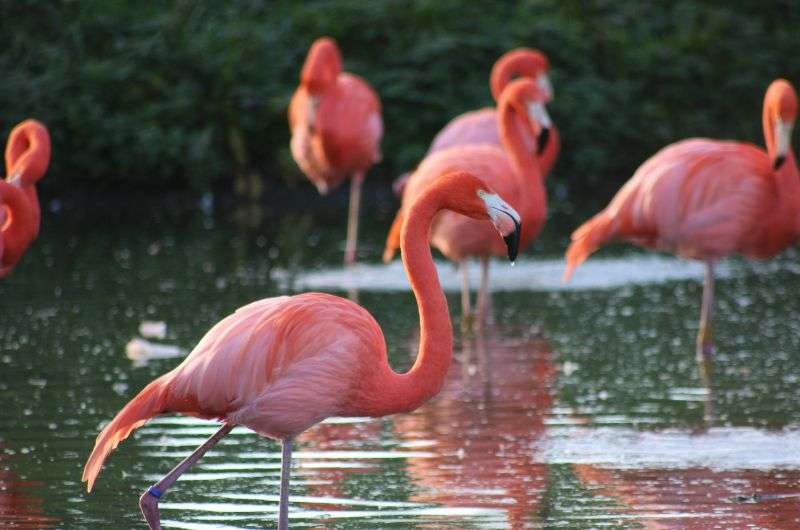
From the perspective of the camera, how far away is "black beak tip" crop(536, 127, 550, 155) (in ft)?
28.6

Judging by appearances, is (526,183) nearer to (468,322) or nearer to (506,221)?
(468,322)

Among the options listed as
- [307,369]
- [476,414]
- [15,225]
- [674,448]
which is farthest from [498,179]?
[307,369]

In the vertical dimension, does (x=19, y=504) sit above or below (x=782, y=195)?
below

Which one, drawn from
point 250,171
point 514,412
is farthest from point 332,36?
point 514,412

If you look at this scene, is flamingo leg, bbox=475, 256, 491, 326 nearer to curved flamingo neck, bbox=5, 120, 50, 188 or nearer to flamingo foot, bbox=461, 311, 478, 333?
flamingo foot, bbox=461, 311, 478, 333

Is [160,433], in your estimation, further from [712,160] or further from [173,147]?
[173,147]

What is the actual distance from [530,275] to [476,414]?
3674mm

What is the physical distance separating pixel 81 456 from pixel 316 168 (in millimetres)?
5920

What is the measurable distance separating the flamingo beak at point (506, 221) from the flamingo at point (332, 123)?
251 inches

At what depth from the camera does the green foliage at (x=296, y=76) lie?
14547 mm

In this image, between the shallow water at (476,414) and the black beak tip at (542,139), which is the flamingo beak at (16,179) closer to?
the shallow water at (476,414)

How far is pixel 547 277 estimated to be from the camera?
9.98 meters

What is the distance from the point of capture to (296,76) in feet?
50.2

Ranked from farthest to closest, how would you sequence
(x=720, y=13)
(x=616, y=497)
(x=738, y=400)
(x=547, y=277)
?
(x=720, y=13) < (x=547, y=277) < (x=738, y=400) < (x=616, y=497)
